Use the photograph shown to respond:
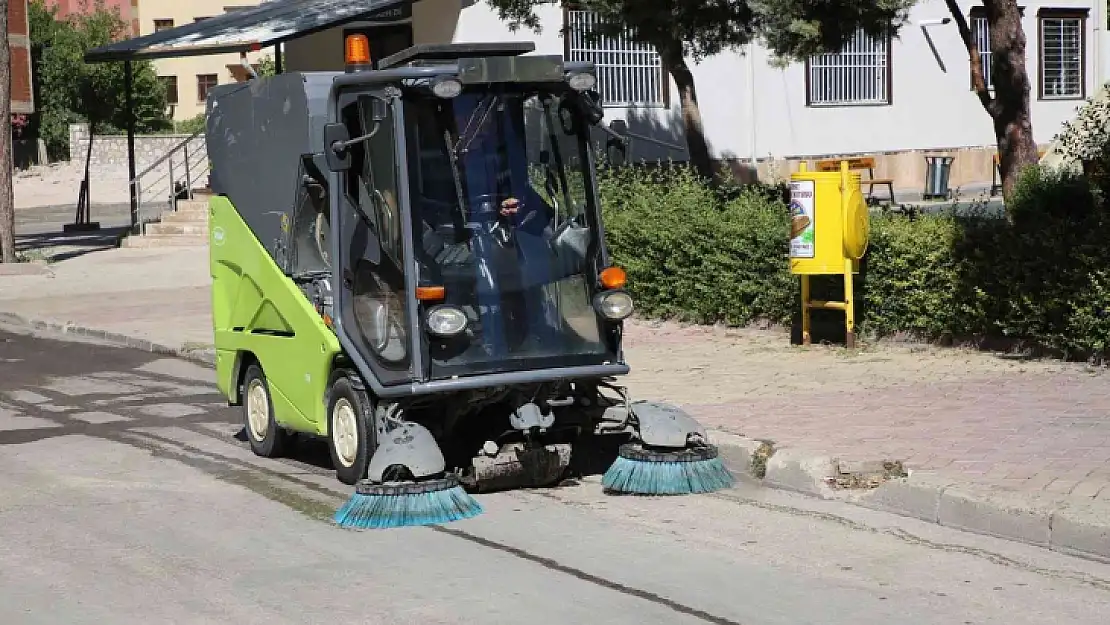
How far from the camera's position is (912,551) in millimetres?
7359

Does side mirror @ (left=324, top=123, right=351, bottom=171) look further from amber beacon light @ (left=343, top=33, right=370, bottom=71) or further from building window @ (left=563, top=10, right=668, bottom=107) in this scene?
building window @ (left=563, top=10, right=668, bottom=107)

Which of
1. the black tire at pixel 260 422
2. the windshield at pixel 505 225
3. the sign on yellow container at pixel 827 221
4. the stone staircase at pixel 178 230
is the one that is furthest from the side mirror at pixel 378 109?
the stone staircase at pixel 178 230

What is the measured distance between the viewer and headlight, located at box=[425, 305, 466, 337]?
326 inches

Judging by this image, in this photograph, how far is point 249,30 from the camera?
82.2 feet

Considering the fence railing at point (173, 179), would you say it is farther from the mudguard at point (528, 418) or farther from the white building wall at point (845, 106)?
the mudguard at point (528, 418)

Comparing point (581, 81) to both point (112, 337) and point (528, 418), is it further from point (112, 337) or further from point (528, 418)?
point (112, 337)

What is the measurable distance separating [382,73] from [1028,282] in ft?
19.1

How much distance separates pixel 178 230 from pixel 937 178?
47.2ft

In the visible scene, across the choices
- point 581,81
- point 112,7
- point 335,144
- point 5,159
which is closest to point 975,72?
point 581,81

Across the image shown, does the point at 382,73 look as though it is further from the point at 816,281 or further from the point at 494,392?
the point at 816,281

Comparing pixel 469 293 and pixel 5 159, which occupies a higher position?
pixel 5 159

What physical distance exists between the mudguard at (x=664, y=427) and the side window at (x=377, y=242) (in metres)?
1.34

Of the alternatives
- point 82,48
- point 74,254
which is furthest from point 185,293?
point 82,48

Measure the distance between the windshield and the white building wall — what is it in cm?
1779
